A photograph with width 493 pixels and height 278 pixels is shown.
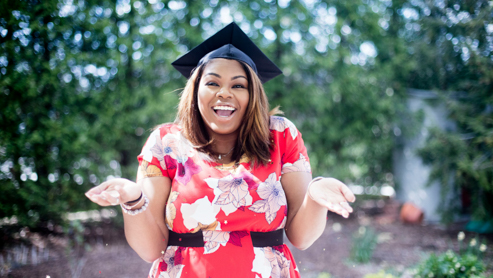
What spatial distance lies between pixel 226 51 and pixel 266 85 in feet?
14.4

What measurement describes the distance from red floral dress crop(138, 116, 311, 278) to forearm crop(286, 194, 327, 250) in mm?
68

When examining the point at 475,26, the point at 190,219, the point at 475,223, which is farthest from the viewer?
the point at 475,223

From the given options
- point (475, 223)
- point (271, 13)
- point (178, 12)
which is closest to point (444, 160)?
point (475, 223)

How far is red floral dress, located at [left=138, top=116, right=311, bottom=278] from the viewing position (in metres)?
1.47

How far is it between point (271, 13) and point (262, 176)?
5.27m

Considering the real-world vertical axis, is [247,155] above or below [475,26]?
below

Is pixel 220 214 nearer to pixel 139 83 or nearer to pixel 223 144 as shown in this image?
pixel 223 144

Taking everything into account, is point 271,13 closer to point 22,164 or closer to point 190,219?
point 22,164

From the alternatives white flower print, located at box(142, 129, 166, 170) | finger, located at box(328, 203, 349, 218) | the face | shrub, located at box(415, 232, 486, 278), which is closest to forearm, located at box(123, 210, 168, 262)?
white flower print, located at box(142, 129, 166, 170)

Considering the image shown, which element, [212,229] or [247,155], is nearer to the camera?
[212,229]

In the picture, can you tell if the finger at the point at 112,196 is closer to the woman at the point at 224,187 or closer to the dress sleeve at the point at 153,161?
the woman at the point at 224,187

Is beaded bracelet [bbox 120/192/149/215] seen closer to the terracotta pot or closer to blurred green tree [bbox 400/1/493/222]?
blurred green tree [bbox 400/1/493/222]

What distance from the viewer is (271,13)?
Result: 6.23 meters

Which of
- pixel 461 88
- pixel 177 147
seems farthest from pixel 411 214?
pixel 177 147
